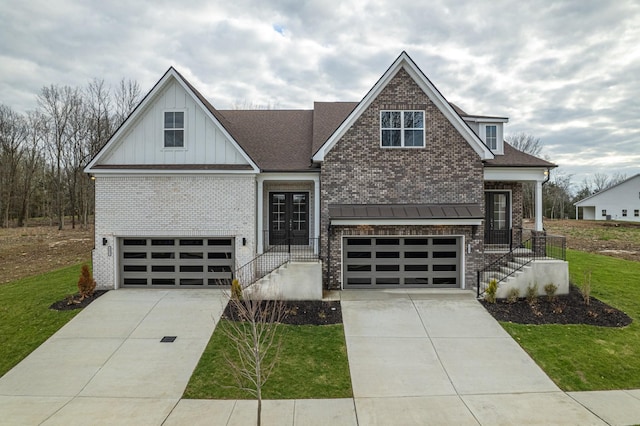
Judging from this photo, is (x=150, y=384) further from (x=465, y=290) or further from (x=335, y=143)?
(x=465, y=290)

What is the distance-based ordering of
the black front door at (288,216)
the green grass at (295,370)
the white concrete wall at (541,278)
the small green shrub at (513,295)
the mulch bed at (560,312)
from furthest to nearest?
the black front door at (288,216) < the white concrete wall at (541,278) < the small green shrub at (513,295) < the mulch bed at (560,312) < the green grass at (295,370)

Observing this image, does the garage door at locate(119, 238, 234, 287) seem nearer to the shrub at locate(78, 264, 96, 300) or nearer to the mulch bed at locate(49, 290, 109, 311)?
the shrub at locate(78, 264, 96, 300)

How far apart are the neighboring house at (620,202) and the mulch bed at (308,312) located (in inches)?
2218

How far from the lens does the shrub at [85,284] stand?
1126cm

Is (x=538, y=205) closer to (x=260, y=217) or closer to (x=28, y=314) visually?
(x=260, y=217)

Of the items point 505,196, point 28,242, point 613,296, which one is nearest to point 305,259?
point 505,196

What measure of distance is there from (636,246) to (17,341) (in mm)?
Result: 33319

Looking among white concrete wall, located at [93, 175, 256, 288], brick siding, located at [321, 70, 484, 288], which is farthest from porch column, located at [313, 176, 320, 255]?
white concrete wall, located at [93, 175, 256, 288]

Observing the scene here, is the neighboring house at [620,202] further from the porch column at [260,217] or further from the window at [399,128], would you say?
the porch column at [260,217]

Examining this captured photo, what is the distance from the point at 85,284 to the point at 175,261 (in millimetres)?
2931

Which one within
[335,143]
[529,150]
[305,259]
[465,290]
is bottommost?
[465,290]

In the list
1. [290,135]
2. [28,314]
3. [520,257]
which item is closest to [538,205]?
[520,257]

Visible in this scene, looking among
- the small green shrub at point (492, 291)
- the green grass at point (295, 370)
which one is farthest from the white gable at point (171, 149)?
the small green shrub at point (492, 291)

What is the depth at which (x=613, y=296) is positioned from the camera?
1130 centimetres
